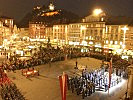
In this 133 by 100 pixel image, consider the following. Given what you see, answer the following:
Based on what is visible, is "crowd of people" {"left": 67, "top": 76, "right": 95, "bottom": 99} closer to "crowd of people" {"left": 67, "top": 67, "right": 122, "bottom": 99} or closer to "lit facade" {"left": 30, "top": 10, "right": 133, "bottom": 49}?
"crowd of people" {"left": 67, "top": 67, "right": 122, "bottom": 99}

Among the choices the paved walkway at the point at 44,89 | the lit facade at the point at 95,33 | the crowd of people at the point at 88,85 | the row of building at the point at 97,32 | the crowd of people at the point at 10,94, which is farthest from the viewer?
the lit facade at the point at 95,33

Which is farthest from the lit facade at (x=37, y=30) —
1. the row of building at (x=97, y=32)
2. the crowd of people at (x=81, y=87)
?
the crowd of people at (x=81, y=87)

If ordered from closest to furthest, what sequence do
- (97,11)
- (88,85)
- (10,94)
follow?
(10,94), (88,85), (97,11)

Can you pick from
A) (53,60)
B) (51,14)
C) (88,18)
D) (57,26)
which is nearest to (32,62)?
(53,60)

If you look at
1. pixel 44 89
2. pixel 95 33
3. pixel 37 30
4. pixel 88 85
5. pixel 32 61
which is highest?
pixel 37 30

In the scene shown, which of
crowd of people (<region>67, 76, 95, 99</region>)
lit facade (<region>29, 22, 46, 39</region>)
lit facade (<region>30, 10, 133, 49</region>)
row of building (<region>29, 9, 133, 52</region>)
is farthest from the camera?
lit facade (<region>29, 22, 46, 39</region>)

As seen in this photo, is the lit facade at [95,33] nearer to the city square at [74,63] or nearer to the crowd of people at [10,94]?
the city square at [74,63]

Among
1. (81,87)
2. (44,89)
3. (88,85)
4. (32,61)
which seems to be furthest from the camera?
(32,61)

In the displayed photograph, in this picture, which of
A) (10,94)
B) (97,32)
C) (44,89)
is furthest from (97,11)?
(10,94)

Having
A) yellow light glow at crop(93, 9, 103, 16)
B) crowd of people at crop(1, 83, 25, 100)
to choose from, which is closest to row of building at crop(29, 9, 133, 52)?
yellow light glow at crop(93, 9, 103, 16)

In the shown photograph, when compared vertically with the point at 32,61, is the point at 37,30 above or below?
above

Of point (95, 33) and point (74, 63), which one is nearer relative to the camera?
point (74, 63)

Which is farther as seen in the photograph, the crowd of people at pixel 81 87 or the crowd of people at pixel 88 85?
the crowd of people at pixel 88 85

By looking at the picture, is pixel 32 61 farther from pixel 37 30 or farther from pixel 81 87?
pixel 37 30
